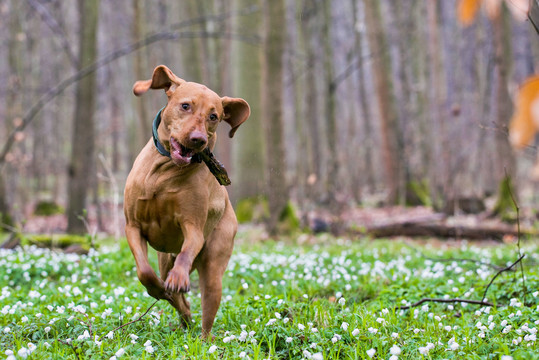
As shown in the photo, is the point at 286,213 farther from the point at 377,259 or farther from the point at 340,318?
the point at 340,318

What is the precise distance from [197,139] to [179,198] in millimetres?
558

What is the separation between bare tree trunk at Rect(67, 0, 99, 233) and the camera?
11.1m

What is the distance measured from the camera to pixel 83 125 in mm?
11430

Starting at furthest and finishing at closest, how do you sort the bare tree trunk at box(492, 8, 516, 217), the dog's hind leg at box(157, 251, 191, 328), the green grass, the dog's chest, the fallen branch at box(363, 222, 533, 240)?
1. the bare tree trunk at box(492, 8, 516, 217)
2. the fallen branch at box(363, 222, 533, 240)
3. the dog's hind leg at box(157, 251, 191, 328)
4. the dog's chest
5. the green grass

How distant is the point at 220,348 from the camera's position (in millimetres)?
3576

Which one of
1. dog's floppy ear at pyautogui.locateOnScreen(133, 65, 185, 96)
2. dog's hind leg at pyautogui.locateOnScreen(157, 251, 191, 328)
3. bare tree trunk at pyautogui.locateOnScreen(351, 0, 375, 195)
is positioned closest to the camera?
dog's floppy ear at pyautogui.locateOnScreen(133, 65, 185, 96)

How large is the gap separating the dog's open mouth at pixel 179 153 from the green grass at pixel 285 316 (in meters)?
1.29

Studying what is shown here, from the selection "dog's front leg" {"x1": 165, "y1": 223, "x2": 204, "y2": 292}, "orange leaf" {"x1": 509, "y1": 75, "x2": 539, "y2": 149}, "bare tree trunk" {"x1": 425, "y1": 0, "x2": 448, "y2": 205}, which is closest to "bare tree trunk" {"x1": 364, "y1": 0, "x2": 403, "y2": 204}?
"bare tree trunk" {"x1": 425, "y1": 0, "x2": 448, "y2": 205}

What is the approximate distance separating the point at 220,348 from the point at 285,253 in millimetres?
4996

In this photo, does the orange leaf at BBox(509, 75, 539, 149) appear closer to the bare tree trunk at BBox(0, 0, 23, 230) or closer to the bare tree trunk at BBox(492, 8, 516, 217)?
the bare tree trunk at BBox(492, 8, 516, 217)

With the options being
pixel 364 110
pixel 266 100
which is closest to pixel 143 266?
pixel 266 100

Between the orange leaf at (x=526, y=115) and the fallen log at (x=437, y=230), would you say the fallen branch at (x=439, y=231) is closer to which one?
the fallen log at (x=437, y=230)

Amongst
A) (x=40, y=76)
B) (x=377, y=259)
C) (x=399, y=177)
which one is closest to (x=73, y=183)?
(x=377, y=259)

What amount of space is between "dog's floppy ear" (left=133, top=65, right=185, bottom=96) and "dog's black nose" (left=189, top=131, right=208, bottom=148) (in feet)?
2.27
